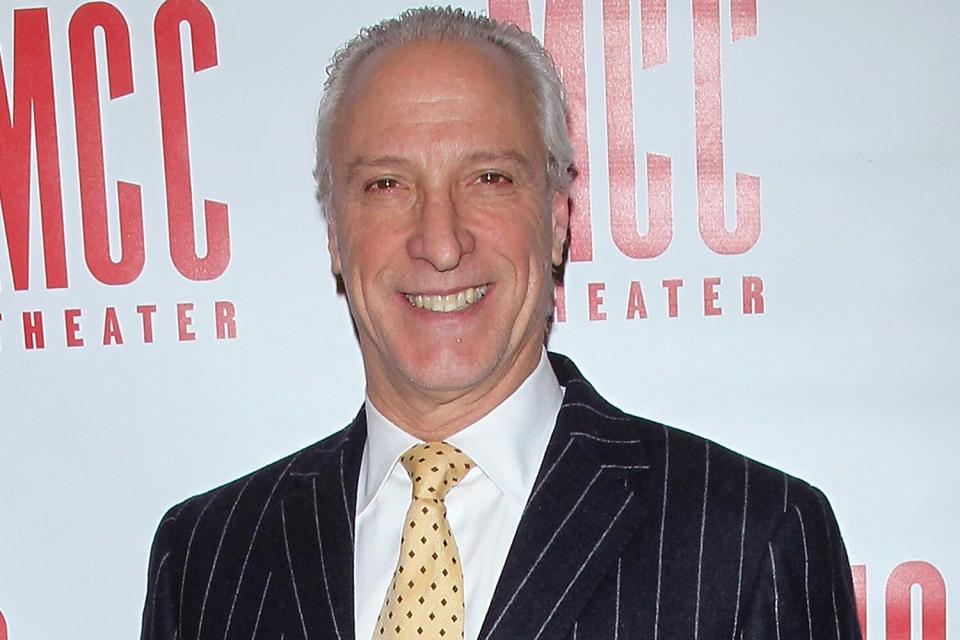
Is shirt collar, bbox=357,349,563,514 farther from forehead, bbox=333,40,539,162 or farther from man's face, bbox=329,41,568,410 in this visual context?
forehead, bbox=333,40,539,162

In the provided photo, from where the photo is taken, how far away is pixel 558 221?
1.46m

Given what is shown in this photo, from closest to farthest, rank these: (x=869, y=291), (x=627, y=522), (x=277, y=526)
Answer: (x=627, y=522), (x=277, y=526), (x=869, y=291)

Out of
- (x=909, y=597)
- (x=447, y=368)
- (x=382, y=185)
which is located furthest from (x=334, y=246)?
(x=909, y=597)

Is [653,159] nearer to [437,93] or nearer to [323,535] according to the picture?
[437,93]

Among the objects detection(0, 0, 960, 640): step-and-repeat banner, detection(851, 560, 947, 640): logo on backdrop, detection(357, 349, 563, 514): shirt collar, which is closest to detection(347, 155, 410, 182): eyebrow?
detection(357, 349, 563, 514): shirt collar

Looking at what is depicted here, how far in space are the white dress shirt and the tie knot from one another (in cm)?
1

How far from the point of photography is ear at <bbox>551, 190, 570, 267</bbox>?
1.44 meters

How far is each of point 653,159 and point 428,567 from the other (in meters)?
0.75

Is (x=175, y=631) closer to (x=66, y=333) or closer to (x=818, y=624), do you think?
(x=66, y=333)

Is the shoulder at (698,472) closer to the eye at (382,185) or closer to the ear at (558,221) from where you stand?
the ear at (558,221)

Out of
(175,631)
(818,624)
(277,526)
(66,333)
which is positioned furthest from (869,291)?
(66,333)

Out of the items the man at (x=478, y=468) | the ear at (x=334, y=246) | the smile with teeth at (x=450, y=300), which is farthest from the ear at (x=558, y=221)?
the ear at (x=334, y=246)

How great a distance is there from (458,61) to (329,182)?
0.23 metres

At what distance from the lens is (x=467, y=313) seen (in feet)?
4.41
